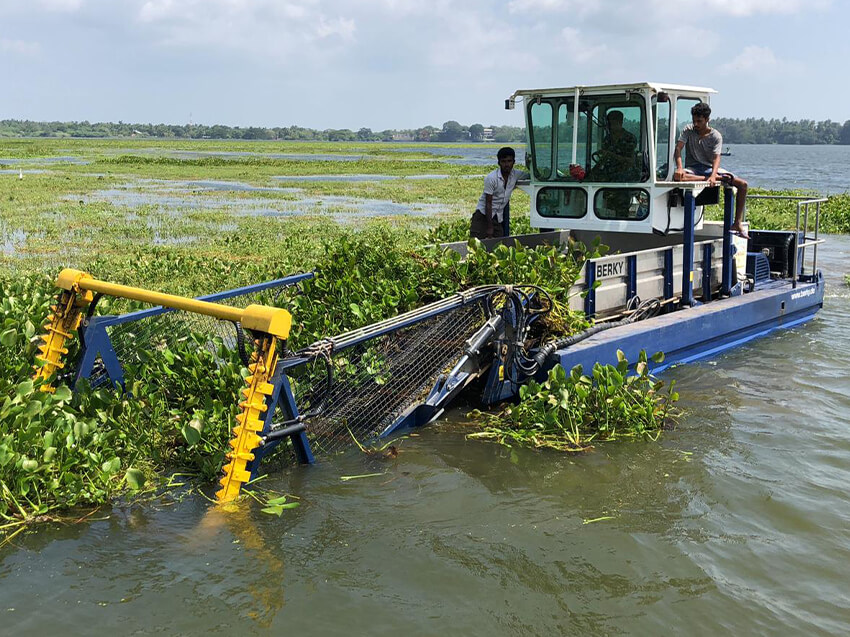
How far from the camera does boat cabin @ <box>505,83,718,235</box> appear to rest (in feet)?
29.3

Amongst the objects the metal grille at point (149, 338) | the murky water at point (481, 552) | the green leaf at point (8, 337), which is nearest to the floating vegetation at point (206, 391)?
the green leaf at point (8, 337)

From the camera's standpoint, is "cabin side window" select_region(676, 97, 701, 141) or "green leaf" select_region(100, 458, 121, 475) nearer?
"green leaf" select_region(100, 458, 121, 475)

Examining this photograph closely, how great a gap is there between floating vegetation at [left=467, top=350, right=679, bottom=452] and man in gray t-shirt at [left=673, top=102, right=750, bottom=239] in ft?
9.98

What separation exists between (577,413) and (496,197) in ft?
12.9

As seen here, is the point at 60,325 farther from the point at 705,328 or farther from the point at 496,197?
the point at 705,328

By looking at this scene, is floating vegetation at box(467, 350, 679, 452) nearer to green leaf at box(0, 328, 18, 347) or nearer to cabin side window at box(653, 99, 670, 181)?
cabin side window at box(653, 99, 670, 181)

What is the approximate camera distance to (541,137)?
9.58m

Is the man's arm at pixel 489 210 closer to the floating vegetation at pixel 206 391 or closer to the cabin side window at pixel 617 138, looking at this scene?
the floating vegetation at pixel 206 391

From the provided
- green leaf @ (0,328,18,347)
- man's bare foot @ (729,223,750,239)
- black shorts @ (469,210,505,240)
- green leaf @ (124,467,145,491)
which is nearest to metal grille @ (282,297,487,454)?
green leaf @ (124,467,145,491)

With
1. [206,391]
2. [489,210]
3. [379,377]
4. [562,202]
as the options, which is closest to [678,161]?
[562,202]

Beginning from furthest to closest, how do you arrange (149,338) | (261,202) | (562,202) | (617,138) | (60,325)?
(261,202), (562,202), (617,138), (149,338), (60,325)

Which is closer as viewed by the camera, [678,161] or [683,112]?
[678,161]

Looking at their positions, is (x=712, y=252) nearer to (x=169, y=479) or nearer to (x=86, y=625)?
(x=169, y=479)

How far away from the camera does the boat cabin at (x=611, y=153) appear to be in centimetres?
893
